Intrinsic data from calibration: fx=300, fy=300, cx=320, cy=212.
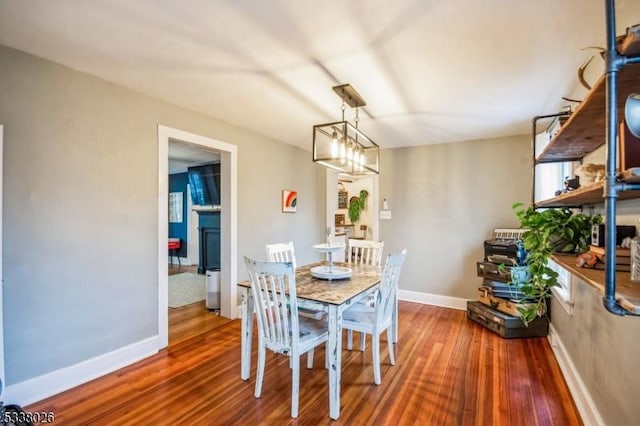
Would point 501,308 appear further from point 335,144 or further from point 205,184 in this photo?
point 205,184

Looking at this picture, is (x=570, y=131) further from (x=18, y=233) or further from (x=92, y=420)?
(x=18, y=233)

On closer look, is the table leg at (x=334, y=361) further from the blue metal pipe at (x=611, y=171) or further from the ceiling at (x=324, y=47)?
the ceiling at (x=324, y=47)

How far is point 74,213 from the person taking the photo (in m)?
2.27

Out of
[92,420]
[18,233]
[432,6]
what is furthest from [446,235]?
[18,233]

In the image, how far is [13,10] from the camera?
5.19 ft

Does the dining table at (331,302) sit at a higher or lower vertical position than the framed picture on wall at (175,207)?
lower

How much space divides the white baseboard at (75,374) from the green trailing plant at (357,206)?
597cm

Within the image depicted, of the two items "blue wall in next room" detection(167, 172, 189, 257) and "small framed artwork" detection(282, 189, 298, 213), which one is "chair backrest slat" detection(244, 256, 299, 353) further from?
"blue wall in next room" detection(167, 172, 189, 257)

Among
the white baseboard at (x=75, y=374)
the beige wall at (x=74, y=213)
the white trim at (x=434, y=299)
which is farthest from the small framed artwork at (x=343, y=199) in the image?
the white baseboard at (x=75, y=374)

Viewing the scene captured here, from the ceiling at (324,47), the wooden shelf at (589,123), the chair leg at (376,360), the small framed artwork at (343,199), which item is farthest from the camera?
the small framed artwork at (343,199)

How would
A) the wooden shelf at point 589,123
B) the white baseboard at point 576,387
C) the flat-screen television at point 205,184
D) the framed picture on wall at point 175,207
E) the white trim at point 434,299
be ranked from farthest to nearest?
the framed picture on wall at point 175,207 < the flat-screen television at point 205,184 < the white trim at point 434,299 < the white baseboard at point 576,387 < the wooden shelf at point 589,123

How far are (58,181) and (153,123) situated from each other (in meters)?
0.91

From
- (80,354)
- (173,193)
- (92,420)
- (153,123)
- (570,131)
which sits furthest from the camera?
(173,193)

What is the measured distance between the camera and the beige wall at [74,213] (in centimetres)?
200
